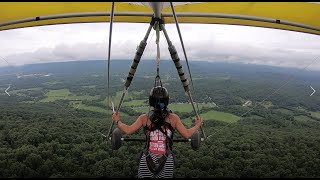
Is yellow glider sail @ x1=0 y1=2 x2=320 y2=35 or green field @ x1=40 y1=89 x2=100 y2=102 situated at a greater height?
yellow glider sail @ x1=0 y1=2 x2=320 y2=35

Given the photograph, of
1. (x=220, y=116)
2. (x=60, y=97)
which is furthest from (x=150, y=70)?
(x=60, y=97)

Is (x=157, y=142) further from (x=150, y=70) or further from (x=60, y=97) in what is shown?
(x=60, y=97)

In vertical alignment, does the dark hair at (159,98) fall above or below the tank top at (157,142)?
above

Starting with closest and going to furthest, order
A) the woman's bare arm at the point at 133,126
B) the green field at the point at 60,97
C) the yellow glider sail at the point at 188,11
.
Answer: the woman's bare arm at the point at 133,126 → the yellow glider sail at the point at 188,11 → the green field at the point at 60,97

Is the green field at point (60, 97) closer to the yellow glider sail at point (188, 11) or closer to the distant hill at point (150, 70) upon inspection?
the distant hill at point (150, 70)

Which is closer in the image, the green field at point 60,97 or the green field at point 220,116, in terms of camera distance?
the green field at point 220,116

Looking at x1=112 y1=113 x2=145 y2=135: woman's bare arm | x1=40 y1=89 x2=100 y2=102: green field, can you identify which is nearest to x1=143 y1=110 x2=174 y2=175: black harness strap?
x1=112 y1=113 x2=145 y2=135: woman's bare arm

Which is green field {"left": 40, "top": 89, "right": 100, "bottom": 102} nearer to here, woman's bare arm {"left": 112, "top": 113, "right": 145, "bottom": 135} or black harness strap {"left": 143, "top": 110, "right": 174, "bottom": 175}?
woman's bare arm {"left": 112, "top": 113, "right": 145, "bottom": 135}

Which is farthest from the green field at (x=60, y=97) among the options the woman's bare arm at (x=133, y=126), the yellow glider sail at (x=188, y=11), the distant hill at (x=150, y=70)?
the woman's bare arm at (x=133, y=126)
